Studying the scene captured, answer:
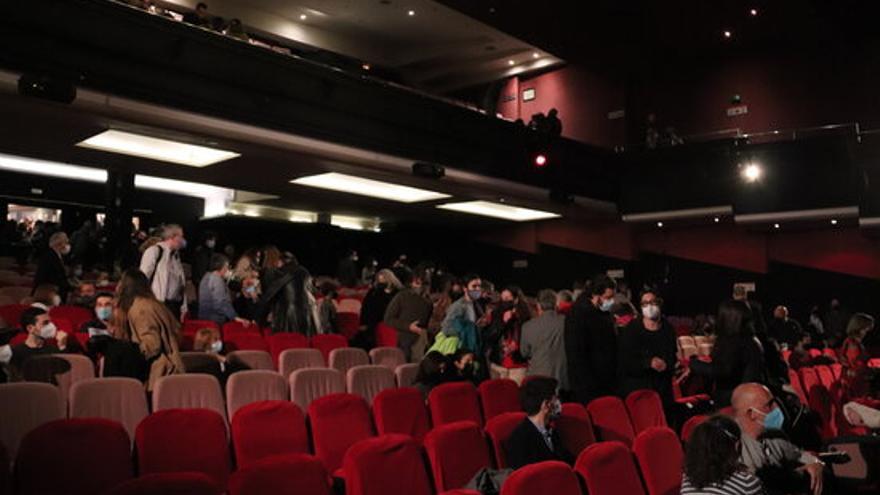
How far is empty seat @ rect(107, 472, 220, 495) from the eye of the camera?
6.83ft

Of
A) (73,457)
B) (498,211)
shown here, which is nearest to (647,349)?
(73,457)

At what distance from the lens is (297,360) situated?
503 cm

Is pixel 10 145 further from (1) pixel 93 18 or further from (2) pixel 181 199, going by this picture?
(2) pixel 181 199

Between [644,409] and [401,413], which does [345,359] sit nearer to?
[401,413]

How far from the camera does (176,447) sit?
3.07 meters

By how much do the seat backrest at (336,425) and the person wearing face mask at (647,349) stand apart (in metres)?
1.91

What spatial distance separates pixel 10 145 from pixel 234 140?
8.66 feet

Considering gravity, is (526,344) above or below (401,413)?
above

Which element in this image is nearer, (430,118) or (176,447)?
(176,447)

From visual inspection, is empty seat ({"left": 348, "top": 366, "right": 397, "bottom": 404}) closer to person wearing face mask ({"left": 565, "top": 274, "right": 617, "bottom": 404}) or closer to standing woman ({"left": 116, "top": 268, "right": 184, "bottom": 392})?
standing woman ({"left": 116, "top": 268, "right": 184, "bottom": 392})

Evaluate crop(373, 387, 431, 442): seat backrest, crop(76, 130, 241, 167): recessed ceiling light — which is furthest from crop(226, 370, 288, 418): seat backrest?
crop(76, 130, 241, 167): recessed ceiling light

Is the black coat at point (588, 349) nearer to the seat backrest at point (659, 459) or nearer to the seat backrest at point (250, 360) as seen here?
the seat backrest at point (659, 459)

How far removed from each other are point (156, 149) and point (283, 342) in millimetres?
4166

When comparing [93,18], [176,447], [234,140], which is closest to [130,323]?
[176,447]
